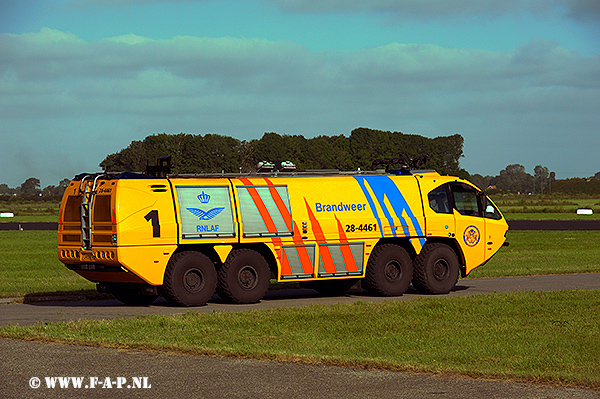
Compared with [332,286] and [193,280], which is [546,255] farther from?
[193,280]

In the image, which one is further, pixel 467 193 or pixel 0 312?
pixel 467 193

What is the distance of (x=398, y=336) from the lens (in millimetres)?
12242

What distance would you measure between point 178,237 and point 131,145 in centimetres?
10906

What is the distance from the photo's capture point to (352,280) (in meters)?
19.3

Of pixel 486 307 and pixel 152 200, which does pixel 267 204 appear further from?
pixel 486 307

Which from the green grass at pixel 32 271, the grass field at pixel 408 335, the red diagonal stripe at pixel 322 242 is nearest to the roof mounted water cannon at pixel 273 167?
the red diagonal stripe at pixel 322 242

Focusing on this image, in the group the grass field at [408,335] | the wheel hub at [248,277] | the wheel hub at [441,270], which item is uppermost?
the wheel hub at [248,277]

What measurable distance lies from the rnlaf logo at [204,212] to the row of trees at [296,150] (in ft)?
350

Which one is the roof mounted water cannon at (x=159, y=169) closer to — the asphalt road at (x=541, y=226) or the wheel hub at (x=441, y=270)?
the wheel hub at (x=441, y=270)

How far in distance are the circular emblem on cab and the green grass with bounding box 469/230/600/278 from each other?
3973 mm

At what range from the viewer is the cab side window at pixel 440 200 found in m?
19.6

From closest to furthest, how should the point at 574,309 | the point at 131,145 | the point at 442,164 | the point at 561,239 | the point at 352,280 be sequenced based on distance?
1. the point at 574,309
2. the point at 352,280
3. the point at 561,239
4. the point at 131,145
5. the point at 442,164

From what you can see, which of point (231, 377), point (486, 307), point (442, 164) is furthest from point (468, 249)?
point (442, 164)

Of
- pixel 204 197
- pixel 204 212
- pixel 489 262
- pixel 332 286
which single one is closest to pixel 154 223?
pixel 204 212
